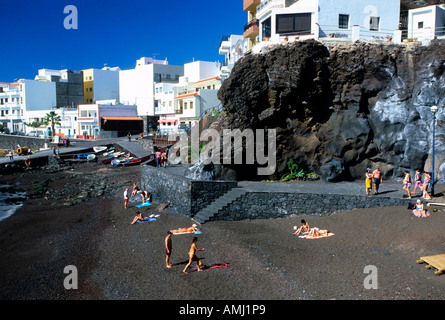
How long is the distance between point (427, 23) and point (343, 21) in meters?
5.95

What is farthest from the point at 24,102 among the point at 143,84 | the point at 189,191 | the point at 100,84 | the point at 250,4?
the point at 189,191

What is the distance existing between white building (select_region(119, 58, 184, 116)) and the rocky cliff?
3793cm

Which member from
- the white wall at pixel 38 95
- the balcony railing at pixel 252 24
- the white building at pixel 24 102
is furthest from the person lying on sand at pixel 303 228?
the white wall at pixel 38 95

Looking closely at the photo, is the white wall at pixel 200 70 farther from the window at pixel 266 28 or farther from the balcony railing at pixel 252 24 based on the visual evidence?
the window at pixel 266 28

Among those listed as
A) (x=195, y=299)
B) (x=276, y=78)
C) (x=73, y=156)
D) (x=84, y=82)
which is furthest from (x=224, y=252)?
(x=84, y=82)

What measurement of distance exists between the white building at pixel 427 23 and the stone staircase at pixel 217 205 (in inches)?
691

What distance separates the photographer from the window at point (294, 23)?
2520 centimetres

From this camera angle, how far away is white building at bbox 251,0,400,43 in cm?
2477

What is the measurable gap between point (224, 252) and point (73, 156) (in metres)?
32.9

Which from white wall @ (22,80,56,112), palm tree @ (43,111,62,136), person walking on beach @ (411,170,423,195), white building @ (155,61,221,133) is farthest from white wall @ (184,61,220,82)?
person walking on beach @ (411,170,423,195)

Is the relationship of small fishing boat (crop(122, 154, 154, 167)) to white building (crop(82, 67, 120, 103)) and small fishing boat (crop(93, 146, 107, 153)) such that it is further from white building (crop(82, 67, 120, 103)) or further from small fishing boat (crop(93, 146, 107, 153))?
white building (crop(82, 67, 120, 103))

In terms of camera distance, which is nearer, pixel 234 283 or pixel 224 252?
pixel 234 283

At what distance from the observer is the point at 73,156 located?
41062 mm
